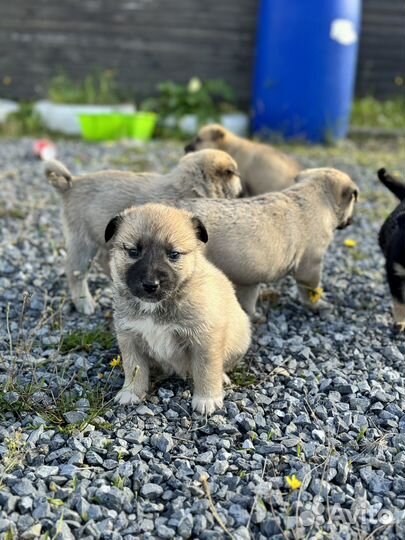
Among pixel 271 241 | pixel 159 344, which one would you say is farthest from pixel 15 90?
pixel 159 344

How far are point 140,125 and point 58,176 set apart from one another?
19.0 feet

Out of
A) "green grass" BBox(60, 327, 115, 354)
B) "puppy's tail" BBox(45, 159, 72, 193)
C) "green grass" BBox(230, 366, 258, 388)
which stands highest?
"puppy's tail" BBox(45, 159, 72, 193)

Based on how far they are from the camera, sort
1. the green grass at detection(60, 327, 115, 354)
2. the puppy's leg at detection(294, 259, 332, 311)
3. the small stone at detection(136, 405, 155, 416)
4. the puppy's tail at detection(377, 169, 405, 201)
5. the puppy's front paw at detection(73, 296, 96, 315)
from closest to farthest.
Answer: the small stone at detection(136, 405, 155, 416)
the green grass at detection(60, 327, 115, 354)
the puppy's front paw at detection(73, 296, 96, 315)
the puppy's leg at detection(294, 259, 332, 311)
the puppy's tail at detection(377, 169, 405, 201)

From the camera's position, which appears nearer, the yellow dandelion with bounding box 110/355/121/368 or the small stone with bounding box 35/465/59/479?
the small stone with bounding box 35/465/59/479

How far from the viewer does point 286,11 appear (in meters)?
9.57

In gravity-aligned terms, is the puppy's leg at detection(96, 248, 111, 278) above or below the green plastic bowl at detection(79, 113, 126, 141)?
above

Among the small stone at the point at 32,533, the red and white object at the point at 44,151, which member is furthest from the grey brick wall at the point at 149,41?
the small stone at the point at 32,533

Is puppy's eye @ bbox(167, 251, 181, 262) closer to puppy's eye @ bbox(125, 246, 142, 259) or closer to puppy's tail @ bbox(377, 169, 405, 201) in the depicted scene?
puppy's eye @ bbox(125, 246, 142, 259)

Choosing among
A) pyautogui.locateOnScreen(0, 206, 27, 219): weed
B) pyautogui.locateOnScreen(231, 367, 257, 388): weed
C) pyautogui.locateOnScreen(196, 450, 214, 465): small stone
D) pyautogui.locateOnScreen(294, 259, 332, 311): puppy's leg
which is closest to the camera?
pyautogui.locateOnScreen(196, 450, 214, 465): small stone

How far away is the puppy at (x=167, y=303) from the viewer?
10.2 ft

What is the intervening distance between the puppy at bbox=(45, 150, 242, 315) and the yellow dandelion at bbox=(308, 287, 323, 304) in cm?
91

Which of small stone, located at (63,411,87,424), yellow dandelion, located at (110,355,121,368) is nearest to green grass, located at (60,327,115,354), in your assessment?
yellow dandelion, located at (110,355,121,368)

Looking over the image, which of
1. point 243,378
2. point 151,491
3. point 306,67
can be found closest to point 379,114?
point 306,67

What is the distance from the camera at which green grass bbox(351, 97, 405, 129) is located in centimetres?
1101
